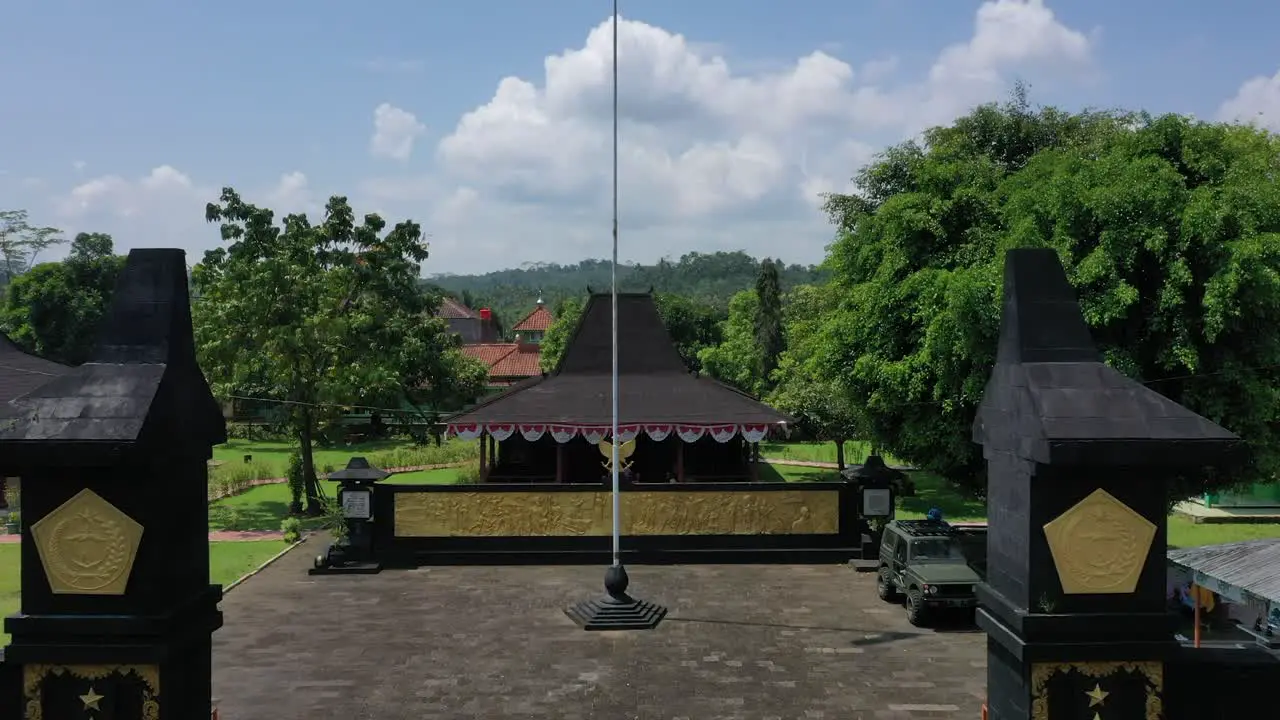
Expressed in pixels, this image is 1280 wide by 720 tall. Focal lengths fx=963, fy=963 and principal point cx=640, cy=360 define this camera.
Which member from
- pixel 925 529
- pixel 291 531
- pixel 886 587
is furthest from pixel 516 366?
pixel 925 529

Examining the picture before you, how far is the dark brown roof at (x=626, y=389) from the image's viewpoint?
25.7 metres

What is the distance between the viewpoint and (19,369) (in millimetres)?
30859

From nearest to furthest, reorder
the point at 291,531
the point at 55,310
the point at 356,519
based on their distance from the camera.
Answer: the point at 356,519, the point at 291,531, the point at 55,310

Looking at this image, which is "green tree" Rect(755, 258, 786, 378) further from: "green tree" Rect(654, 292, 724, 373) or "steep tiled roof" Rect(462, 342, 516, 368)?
"steep tiled roof" Rect(462, 342, 516, 368)

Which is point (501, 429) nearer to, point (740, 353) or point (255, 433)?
point (255, 433)

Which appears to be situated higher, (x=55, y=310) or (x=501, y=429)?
(x=55, y=310)

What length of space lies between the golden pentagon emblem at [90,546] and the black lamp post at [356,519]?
13128 millimetres

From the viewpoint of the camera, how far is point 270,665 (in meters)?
15.0

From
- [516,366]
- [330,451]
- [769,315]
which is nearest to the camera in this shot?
[330,451]

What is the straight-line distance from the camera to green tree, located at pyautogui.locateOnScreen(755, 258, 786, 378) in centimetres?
6280

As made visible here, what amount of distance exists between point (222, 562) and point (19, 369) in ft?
45.6

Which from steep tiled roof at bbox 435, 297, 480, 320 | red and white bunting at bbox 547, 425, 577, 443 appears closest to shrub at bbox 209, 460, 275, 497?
red and white bunting at bbox 547, 425, 577, 443

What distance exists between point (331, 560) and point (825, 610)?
430 inches

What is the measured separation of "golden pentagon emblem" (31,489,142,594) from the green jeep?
41.7 feet
